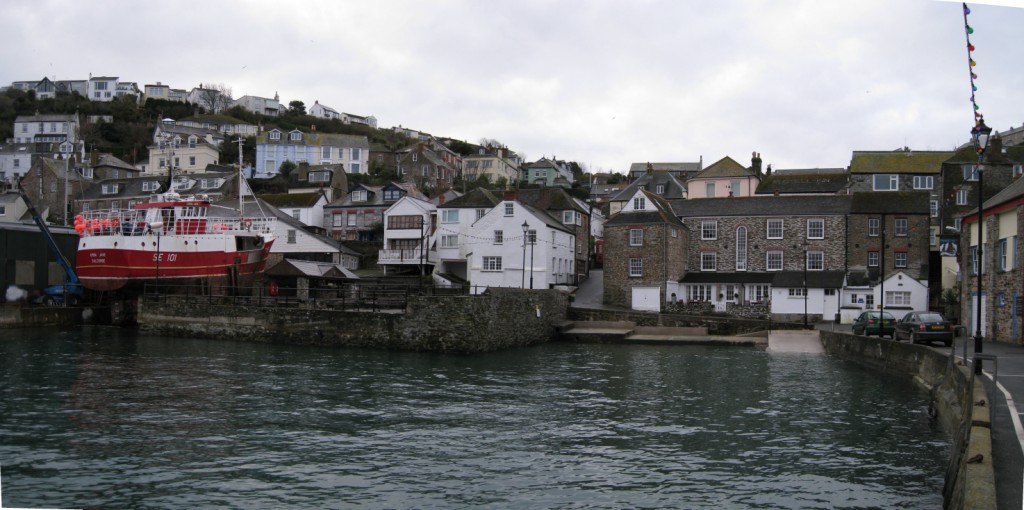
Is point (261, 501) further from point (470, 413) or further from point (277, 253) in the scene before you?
point (277, 253)

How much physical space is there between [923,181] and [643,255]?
910 inches

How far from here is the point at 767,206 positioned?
54062mm

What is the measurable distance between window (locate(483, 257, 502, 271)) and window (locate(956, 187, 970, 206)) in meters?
30.5

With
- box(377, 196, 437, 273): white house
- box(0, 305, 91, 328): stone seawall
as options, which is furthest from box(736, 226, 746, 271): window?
box(0, 305, 91, 328): stone seawall

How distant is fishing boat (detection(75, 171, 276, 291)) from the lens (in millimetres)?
47094

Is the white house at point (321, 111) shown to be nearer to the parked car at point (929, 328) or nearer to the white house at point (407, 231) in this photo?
the white house at point (407, 231)

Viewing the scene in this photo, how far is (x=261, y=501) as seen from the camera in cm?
1186

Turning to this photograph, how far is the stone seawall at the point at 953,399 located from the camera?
895 cm

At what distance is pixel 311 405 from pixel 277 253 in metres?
44.2

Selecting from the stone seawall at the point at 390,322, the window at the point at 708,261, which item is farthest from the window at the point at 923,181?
the stone seawall at the point at 390,322

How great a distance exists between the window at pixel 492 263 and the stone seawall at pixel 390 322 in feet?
31.3

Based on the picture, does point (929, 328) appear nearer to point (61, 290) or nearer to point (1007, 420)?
point (1007, 420)

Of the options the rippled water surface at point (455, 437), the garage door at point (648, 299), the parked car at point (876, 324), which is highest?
the garage door at point (648, 299)

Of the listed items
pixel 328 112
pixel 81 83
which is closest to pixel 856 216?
pixel 328 112
